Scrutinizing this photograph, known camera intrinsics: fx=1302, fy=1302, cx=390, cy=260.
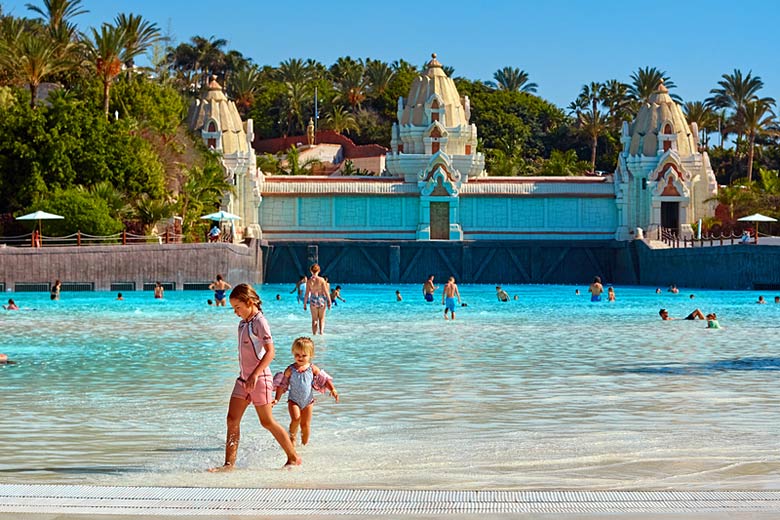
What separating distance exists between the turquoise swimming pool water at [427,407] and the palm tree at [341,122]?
7551cm

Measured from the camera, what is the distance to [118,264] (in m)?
49.5

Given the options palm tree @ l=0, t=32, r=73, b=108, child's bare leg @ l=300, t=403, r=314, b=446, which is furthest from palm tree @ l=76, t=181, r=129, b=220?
child's bare leg @ l=300, t=403, r=314, b=446

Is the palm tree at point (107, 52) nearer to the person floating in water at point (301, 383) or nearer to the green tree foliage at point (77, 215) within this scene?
the green tree foliage at point (77, 215)

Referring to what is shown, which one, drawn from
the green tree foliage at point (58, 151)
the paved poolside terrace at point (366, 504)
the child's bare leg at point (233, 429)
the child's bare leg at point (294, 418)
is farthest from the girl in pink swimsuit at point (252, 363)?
the green tree foliage at point (58, 151)

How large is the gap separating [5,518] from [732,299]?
38.6 metres

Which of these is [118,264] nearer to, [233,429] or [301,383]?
[301,383]

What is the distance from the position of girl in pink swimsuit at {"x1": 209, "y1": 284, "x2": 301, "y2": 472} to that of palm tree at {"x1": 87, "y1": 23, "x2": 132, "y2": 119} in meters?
51.9

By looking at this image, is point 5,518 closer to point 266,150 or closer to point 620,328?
point 620,328

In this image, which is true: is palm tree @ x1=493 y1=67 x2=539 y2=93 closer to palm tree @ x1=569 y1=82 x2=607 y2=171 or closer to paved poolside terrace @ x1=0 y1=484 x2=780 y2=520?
palm tree @ x1=569 y1=82 x2=607 y2=171

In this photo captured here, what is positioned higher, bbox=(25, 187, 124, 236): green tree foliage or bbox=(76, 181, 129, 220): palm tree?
bbox=(76, 181, 129, 220): palm tree

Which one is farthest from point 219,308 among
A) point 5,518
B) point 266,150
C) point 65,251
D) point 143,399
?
point 266,150

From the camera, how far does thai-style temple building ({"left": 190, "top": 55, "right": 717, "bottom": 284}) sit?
6719 cm

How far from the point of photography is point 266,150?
99.8 metres

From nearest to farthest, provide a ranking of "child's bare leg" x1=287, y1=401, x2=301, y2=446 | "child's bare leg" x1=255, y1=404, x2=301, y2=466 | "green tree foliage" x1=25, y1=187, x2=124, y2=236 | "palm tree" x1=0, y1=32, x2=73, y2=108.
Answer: "child's bare leg" x1=255, y1=404, x2=301, y2=466
"child's bare leg" x1=287, y1=401, x2=301, y2=446
"green tree foliage" x1=25, y1=187, x2=124, y2=236
"palm tree" x1=0, y1=32, x2=73, y2=108
